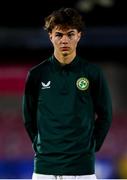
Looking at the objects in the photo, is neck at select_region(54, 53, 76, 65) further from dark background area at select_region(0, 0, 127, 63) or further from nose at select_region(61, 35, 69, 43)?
dark background area at select_region(0, 0, 127, 63)

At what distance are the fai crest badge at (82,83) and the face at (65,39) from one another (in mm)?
115

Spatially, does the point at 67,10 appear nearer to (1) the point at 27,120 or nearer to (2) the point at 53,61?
(2) the point at 53,61

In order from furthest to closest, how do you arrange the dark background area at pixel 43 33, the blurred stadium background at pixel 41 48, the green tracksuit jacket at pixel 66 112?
the dark background area at pixel 43 33 < the blurred stadium background at pixel 41 48 < the green tracksuit jacket at pixel 66 112

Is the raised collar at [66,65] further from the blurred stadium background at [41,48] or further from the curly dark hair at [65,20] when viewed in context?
the blurred stadium background at [41,48]

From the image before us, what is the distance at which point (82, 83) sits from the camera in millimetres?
2453

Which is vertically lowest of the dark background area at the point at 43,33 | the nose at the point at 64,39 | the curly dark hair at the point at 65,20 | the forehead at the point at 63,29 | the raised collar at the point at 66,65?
the raised collar at the point at 66,65

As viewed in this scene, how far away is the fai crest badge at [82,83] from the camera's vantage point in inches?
96.3

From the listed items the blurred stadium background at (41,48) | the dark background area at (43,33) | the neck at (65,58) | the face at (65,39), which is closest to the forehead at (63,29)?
the face at (65,39)

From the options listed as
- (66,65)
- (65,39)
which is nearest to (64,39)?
(65,39)

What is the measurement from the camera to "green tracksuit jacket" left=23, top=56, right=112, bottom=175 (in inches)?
94.9

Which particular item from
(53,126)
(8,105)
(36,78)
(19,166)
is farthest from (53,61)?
(8,105)

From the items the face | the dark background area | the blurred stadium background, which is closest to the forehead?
the face

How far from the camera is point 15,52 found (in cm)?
963

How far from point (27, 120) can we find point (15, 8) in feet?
22.9
